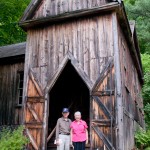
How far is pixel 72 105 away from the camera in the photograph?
14172 mm

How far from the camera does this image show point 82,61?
10703mm

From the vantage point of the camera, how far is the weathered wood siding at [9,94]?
49.3ft

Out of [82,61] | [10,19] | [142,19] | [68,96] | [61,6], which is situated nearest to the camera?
[82,61]

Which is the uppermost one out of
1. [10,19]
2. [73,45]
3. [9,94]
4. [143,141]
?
[10,19]

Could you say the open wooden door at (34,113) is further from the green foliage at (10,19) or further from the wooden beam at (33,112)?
the green foliage at (10,19)

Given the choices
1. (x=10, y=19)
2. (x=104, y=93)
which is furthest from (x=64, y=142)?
(x=10, y=19)

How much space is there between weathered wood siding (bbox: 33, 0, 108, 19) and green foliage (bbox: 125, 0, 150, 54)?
18.8 meters

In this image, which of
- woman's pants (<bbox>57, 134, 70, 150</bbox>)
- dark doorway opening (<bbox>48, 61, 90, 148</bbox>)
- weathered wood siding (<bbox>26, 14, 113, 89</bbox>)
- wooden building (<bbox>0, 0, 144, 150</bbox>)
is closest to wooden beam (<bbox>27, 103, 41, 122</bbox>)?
wooden building (<bbox>0, 0, 144, 150</bbox>)

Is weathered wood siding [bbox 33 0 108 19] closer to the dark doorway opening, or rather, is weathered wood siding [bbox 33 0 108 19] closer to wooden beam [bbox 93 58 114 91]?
wooden beam [bbox 93 58 114 91]

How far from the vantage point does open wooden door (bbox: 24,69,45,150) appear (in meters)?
10.6

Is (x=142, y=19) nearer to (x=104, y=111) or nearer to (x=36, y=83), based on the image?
(x=36, y=83)

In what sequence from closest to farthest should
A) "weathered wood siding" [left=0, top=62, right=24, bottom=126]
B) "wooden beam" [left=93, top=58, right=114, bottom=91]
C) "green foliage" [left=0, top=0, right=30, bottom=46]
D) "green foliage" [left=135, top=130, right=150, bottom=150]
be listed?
"wooden beam" [left=93, top=58, right=114, bottom=91] < "green foliage" [left=135, top=130, right=150, bottom=150] < "weathered wood siding" [left=0, top=62, right=24, bottom=126] < "green foliage" [left=0, top=0, right=30, bottom=46]

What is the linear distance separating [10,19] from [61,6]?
10896mm

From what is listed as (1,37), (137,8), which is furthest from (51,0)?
(137,8)
